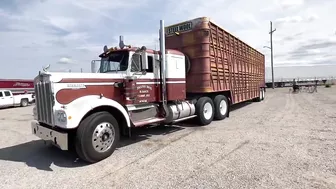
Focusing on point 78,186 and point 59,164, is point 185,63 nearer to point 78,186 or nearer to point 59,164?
point 59,164

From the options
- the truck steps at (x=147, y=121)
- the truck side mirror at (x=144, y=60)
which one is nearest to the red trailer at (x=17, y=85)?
the truck steps at (x=147, y=121)

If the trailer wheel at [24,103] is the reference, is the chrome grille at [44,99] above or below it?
above

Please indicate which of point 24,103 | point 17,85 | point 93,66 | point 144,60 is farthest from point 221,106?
point 17,85

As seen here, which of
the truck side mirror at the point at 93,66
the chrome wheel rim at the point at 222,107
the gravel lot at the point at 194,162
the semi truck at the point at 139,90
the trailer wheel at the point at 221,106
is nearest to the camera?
the gravel lot at the point at 194,162

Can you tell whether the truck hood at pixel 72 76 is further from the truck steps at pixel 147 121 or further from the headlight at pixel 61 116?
the truck steps at pixel 147 121

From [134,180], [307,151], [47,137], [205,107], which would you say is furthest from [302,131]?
[47,137]

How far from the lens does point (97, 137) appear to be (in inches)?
202

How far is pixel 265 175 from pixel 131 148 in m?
3.19

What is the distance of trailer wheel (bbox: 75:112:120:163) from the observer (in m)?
4.88

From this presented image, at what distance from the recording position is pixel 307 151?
17.2 feet

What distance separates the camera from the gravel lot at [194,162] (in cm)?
399

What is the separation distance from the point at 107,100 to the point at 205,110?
4.56m

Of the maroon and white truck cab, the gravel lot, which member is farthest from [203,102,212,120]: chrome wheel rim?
the gravel lot

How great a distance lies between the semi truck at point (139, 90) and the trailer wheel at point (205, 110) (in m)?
0.03
